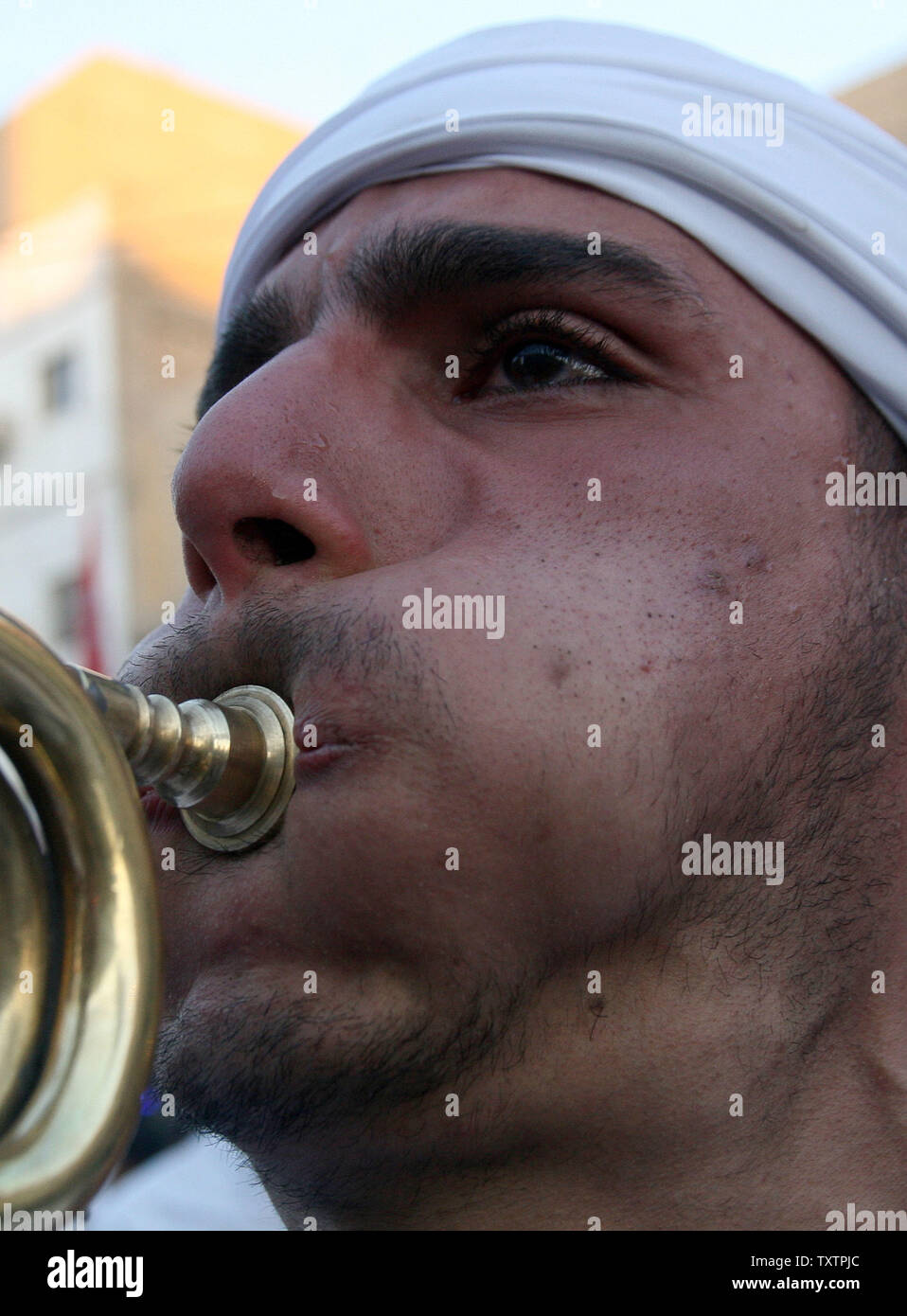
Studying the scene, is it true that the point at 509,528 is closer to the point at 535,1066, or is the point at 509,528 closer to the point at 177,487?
the point at 177,487

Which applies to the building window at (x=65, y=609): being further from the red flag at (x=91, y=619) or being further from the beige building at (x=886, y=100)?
the beige building at (x=886, y=100)

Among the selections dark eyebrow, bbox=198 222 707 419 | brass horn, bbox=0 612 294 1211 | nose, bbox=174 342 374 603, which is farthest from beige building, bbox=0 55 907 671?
brass horn, bbox=0 612 294 1211

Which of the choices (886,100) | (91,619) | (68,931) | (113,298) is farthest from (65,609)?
(68,931)

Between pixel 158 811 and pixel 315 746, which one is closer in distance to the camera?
pixel 315 746

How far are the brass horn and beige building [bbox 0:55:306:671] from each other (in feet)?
51.2

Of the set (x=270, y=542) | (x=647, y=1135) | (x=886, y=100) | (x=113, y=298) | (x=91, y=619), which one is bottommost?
(x=647, y=1135)

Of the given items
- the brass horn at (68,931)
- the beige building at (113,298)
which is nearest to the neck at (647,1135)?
the brass horn at (68,931)

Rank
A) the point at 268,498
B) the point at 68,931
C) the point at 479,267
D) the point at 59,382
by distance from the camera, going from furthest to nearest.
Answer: the point at 59,382, the point at 479,267, the point at 268,498, the point at 68,931

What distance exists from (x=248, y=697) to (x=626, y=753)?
41 centimetres

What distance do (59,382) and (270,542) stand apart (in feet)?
61.6

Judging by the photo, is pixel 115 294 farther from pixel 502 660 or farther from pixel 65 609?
pixel 502 660

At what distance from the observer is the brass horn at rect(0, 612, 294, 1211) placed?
1.08 metres

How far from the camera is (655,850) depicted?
1514 mm

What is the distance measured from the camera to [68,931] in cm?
115
